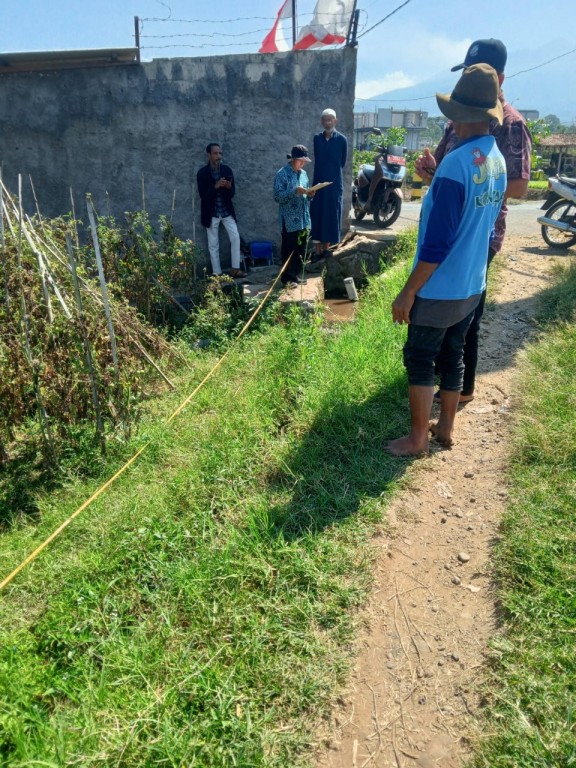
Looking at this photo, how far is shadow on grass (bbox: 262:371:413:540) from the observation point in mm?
2602

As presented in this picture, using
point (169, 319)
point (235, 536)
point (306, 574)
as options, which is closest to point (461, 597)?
point (306, 574)

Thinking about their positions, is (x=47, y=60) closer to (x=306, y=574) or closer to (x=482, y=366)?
(x=482, y=366)

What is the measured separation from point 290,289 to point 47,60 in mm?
4008

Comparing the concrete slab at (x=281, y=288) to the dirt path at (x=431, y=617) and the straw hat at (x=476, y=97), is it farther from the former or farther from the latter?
the straw hat at (x=476, y=97)

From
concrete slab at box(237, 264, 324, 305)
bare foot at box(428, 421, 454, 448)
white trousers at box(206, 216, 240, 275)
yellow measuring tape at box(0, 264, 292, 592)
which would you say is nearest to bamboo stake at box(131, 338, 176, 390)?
yellow measuring tape at box(0, 264, 292, 592)

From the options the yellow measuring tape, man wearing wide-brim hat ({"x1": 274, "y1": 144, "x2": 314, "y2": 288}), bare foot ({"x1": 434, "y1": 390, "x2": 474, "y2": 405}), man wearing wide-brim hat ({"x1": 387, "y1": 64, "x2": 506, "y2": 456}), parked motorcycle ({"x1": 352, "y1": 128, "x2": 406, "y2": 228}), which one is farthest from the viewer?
parked motorcycle ({"x1": 352, "y1": 128, "x2": 406, "y2": 228})

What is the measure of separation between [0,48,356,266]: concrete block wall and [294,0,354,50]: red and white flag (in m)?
0.25

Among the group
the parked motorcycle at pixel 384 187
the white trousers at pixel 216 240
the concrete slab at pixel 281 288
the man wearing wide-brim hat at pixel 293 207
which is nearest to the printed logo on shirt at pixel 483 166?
the concrete slab at pixel 281 288

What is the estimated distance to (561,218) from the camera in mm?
7625

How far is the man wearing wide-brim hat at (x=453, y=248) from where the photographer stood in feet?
8.04

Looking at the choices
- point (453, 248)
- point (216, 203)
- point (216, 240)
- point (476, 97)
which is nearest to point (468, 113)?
point (476, 97)

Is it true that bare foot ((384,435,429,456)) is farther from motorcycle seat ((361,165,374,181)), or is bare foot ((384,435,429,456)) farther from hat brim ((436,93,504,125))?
motorcycle seat ((361,165,374,181))

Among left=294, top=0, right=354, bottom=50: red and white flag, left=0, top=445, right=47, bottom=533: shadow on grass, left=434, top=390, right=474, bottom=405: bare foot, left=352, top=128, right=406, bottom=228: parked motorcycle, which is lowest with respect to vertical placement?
left=0, top=445, right=47, bottom=533: shadow on grass

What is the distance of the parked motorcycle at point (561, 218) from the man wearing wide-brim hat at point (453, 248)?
5487 millimetres
